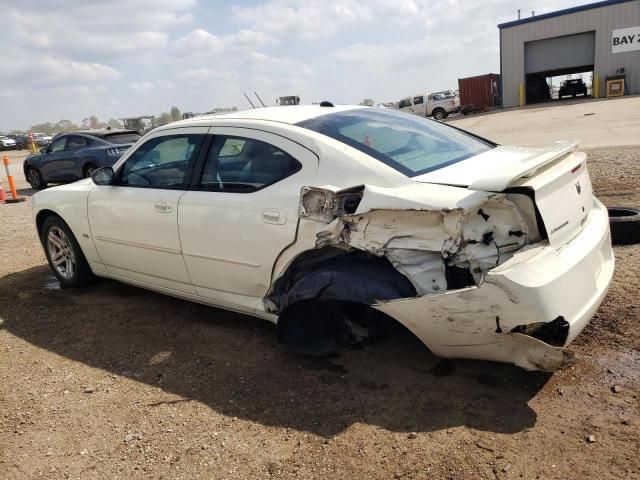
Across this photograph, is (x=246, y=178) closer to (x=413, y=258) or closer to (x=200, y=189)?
(x=200, y=189)

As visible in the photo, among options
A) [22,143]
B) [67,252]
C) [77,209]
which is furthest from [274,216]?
[22,143]

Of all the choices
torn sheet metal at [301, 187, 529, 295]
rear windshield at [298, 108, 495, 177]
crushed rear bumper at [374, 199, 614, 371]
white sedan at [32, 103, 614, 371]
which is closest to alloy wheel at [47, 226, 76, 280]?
white sedan at [32, 103, 614, 371]

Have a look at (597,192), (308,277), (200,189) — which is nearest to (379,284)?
(308,277)

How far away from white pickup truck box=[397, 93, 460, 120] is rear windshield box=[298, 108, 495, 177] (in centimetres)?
3233

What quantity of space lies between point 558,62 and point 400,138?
3502 cm

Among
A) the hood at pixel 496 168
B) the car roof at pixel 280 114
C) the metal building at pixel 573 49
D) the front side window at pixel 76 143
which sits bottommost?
the hood at pixel 496 168

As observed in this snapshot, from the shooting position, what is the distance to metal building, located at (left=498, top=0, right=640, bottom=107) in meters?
30.9

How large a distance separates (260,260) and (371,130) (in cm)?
113

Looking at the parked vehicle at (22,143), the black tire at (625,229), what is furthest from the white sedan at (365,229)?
the parked vehicle at (22,143)

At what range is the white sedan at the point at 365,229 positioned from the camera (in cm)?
261

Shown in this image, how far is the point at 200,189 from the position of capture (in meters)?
3.73

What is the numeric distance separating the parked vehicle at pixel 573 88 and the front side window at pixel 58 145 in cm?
3306

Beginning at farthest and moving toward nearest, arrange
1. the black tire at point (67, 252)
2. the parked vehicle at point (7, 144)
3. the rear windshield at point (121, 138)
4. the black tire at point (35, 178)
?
the parked vehicle at point (7, 144) → the black tire at point (35, 178) → the rear windshield at point (121, 138) → the black tire at point (67, 252)

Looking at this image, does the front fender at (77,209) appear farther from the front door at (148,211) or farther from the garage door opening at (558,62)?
the garage door opening at (558,62)
